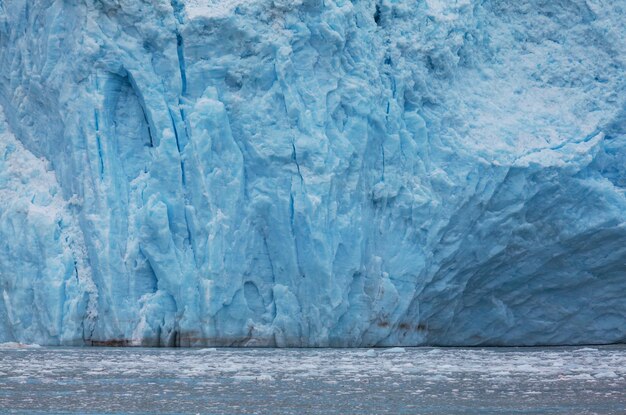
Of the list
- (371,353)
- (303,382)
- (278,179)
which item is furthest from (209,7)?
(303,382)

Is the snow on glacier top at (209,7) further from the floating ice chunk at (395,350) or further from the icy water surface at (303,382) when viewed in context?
the floating ice chunk at (395,350)

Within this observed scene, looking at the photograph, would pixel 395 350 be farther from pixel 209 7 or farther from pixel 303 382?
pixel 209 7

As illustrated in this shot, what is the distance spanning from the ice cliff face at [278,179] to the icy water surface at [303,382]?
35.0 inches

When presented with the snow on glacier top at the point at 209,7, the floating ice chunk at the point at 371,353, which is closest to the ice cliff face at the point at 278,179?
the snow on glacier top at the point at 209,7

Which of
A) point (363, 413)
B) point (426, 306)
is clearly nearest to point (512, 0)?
point (426, 306)

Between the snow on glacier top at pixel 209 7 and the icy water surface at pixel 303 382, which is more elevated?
the snow on glacier top at pixel 209 7

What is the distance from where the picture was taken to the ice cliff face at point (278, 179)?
393 inches

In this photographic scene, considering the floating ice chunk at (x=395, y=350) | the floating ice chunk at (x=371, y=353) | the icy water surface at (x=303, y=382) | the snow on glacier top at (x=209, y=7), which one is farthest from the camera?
the snow on glacier top at (x=209, y=7)

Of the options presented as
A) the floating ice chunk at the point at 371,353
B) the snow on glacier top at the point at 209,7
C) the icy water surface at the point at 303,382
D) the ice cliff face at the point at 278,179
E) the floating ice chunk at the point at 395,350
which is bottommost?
the icy water surface at the point at 303,382

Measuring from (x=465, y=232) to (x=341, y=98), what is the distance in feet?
6.33

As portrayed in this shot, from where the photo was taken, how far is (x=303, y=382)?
6.33 metres

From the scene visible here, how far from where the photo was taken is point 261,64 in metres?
10.2

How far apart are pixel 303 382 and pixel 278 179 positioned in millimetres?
4035

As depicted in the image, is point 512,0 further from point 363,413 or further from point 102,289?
point 363,413
